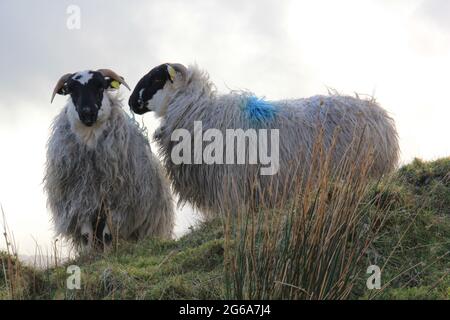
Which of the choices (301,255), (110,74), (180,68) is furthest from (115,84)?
(301,255)

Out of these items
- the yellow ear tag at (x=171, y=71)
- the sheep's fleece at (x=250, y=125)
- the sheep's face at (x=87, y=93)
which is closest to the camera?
the sheep's face at (x=87, y=93)

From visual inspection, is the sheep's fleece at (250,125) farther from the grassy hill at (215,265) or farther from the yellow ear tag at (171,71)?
the grassy hill at (215,265)

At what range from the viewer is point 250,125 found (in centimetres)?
930

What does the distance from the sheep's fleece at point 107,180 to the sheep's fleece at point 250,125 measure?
443mm

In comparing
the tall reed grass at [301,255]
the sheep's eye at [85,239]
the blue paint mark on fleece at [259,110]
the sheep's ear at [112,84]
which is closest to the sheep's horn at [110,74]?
the sheep's ear at [112,84]

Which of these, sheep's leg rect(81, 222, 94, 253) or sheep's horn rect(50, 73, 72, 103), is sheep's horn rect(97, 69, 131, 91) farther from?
sheep's leg rect(81, 222, 94, 253)

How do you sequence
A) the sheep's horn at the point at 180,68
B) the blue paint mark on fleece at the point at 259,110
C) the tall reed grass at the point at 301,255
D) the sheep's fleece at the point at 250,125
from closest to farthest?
the tall reed grass at the point at 301,255, the sheep's fleece at the point at 250,125, the blue paint mark on fleece at the point at 259,110, the sheep's horn at the point at 180,68

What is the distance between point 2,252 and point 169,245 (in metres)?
1.93

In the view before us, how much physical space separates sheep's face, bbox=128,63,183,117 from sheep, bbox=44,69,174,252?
1.42ft

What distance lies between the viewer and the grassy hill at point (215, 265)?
18.2ft

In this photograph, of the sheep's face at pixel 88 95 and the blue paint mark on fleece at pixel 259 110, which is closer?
the sheep's face at pixel 88 95

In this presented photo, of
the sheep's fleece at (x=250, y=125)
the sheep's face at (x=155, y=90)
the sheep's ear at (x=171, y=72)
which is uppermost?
the sheep's ear at (x=171, y=72)

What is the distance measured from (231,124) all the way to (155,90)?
1.38 meters
